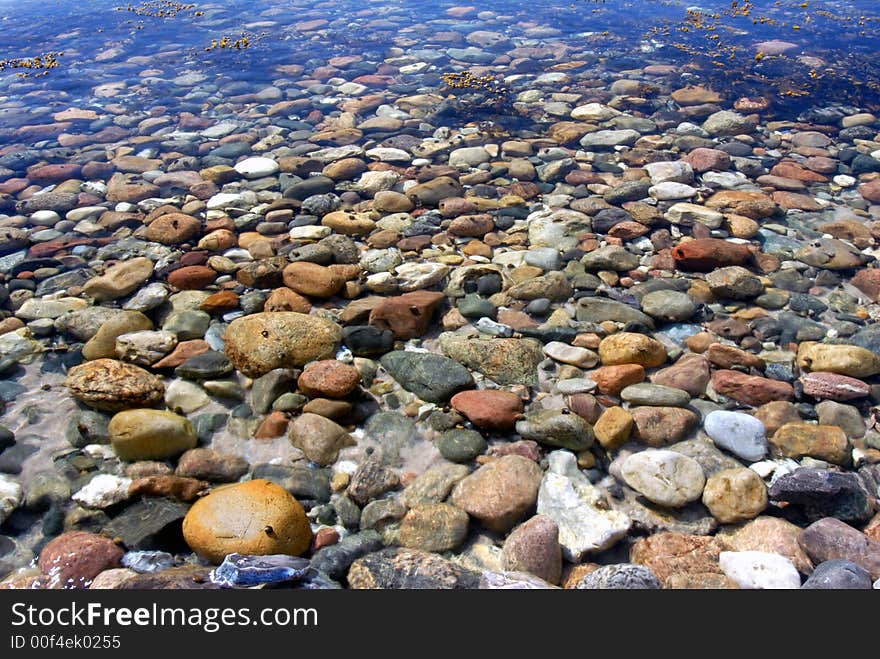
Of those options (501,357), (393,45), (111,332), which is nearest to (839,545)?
(501,357)

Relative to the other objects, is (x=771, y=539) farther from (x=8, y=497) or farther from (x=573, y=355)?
(x=8, y=497)

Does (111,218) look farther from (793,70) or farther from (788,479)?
(793,70)

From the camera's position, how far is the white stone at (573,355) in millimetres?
4648

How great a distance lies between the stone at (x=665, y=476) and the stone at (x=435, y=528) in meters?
1.14

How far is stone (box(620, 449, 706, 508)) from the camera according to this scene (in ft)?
11.6

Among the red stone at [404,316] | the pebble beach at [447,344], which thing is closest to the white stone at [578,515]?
the pebble beach at [447,344]

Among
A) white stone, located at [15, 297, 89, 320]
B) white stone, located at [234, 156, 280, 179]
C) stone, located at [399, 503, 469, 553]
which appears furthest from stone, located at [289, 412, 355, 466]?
white stone, located at [234, 156, 280, 179]

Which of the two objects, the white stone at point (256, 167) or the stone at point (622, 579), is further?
the white stone at point (256, 167)

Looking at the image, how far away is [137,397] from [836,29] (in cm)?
1930

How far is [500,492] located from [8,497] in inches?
123

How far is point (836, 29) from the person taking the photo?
15.5m

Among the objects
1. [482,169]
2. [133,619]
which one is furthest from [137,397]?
[482,169]

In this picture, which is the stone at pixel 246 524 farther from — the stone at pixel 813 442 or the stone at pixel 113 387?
the stone at pixel 813 442

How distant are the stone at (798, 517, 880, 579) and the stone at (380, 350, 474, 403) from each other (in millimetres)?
2354
